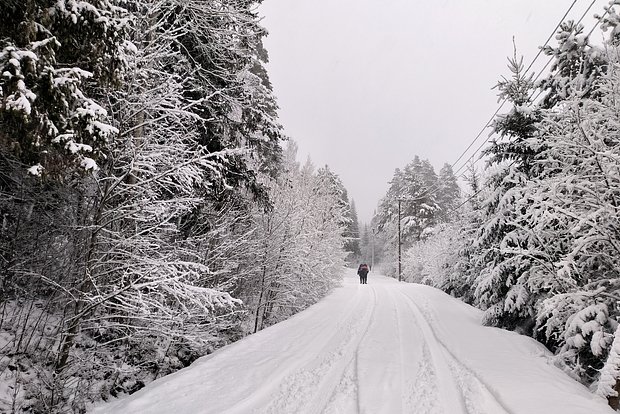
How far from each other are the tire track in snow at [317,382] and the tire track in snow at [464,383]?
4.54ft

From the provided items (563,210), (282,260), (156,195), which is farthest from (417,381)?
(282,260)

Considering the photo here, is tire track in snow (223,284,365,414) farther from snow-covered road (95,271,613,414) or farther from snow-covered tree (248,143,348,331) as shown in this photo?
snow-covered tree (248,143,348,331)

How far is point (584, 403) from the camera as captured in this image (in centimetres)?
419

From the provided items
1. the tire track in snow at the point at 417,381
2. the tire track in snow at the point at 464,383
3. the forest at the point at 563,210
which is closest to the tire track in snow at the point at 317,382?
the tire track in snow at the point at 417,381

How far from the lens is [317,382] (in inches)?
200

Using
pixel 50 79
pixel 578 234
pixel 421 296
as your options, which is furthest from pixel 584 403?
pixel 421 296

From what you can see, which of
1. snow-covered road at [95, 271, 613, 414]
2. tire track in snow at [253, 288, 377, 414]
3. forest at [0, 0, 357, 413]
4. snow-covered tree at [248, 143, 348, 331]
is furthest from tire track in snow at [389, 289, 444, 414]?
snow-covered tree at [248, 143, 348, 331]

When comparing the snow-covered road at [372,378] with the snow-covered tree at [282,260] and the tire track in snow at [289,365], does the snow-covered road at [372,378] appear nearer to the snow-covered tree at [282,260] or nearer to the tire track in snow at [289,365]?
the tire track in snow at [289,365]

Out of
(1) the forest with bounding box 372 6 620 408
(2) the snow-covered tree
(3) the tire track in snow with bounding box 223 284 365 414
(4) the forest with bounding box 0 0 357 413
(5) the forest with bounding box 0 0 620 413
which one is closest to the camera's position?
(4) the forest with bounding box 0 0 357 413

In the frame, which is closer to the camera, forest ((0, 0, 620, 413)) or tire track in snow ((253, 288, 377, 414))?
forest ((0, 0, 620, 413))

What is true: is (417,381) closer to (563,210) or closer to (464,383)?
(464,383)

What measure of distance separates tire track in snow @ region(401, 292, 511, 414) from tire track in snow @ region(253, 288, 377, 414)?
4.54 ft

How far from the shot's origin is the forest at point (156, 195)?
11.9 ft

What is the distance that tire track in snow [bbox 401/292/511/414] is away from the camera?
4.21 m
